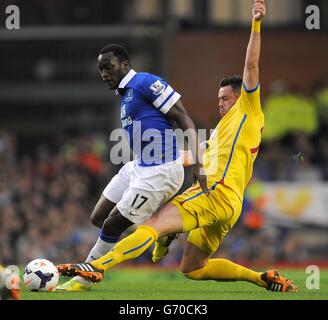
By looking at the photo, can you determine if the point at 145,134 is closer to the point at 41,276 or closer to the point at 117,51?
the point at 117,51

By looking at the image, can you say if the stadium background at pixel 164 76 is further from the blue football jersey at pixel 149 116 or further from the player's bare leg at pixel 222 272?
the blue football jersey at pixel 149 116

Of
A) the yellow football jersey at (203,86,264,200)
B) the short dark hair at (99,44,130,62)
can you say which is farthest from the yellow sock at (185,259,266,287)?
the short dark hair at (99,44,130,62)

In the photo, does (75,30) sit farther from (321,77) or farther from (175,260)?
(175,260)

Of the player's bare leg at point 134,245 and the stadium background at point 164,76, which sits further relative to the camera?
the stadium background at point 164,76

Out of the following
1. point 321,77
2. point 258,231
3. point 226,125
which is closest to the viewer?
point 226,125

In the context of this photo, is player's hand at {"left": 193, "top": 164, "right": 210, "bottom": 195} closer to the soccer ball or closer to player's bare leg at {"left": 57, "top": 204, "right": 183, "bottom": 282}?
player's bare leg at {"left": 57, "top": 204, "right": 183, "bottom": 282}

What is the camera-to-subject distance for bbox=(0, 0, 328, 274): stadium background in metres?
19.3

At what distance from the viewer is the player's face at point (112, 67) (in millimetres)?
9523

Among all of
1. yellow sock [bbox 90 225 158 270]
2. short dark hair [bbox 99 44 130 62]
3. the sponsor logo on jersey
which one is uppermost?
short dark hair [bbox 99 44 130 62]

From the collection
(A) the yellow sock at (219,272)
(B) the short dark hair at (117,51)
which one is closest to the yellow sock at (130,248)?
(A) the yellow sock at (219,272)

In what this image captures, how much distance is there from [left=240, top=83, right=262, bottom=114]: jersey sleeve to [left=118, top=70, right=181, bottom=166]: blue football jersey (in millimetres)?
613

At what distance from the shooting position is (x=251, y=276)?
978cm

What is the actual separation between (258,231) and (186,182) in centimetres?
208
